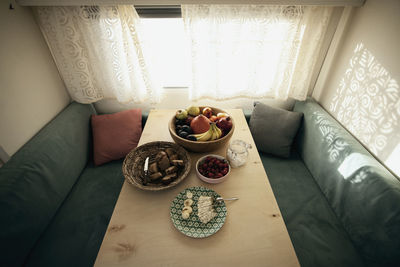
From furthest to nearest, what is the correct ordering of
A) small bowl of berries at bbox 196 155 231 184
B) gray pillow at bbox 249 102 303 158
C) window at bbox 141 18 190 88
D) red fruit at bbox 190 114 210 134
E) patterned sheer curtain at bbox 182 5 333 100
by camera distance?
gray pillow at bbox 249 102 303 158, window at bbox 141 18 190 88, patterned sheer curtain at bbox 182 5 333 100, red fruit at bbox 190 114 210 134, small bowl of berries at bbox 196 155 231 184

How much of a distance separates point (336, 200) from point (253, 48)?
4.02ft

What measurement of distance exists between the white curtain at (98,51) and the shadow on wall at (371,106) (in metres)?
1.49

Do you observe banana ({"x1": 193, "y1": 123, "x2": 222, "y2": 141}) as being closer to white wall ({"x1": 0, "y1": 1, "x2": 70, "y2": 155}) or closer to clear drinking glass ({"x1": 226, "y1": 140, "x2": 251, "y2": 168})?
clear drinking glass ({"x1": 226, "y1": 140, "x2": 251, "y2": 168})

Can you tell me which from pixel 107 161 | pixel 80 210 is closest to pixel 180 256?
pixel 80 210

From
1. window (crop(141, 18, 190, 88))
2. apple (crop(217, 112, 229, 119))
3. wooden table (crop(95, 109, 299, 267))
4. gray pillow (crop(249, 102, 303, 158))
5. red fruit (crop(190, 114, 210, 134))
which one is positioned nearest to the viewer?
wooden table (crop(95, 109, 299, 267))

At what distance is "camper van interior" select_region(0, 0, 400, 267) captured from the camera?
90cm

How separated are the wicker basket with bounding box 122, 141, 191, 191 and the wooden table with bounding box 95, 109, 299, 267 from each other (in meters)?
0.05

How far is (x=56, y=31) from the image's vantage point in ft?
4.54

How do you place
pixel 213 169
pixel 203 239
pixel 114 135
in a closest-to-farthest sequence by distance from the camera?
pixel 203 239 < pixel 213 169 < pixel 114 135

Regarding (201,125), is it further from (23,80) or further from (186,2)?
(23,80)

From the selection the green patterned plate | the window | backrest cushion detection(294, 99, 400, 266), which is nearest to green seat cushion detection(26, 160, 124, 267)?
the green patterned plate

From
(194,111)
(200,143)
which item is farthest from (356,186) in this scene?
(194,111)

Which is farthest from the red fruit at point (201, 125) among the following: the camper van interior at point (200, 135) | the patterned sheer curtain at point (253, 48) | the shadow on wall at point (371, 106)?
the shadow on wall at point (371, 106)

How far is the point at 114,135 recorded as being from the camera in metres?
1.62
